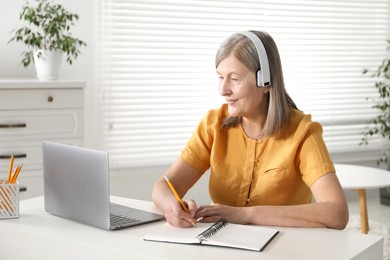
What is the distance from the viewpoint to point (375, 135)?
6.32 m

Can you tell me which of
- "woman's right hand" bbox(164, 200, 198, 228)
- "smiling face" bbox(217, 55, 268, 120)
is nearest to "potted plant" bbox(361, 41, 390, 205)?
"smiling face" bbox(217, 55, 268, 120)

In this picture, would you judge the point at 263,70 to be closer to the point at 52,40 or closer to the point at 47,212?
the point at 47,212

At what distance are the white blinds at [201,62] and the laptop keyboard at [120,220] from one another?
279cm

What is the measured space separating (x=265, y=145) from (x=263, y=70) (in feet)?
0.94

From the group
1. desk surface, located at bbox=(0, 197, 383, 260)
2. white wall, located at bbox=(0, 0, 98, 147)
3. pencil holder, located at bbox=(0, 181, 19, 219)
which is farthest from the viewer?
white wall, located at bbox=(0, 0, 98, 147)

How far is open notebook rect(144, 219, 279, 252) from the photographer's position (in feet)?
6.37

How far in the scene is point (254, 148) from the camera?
2.63m

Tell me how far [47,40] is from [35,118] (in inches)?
23.0

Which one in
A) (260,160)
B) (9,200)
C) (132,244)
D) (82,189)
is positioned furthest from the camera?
(260,160)

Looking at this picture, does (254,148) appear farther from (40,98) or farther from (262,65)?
(40,98)

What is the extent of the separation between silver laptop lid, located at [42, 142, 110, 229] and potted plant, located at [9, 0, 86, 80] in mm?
2041

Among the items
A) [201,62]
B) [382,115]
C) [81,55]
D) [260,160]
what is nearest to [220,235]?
[260,160]

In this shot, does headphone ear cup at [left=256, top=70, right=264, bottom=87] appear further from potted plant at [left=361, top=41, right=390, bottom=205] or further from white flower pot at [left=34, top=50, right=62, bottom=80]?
potted plant at [left=361, top=41, right=390, bottom=205]

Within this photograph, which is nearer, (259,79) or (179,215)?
(179,215)
